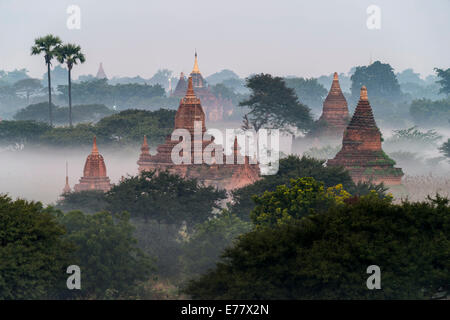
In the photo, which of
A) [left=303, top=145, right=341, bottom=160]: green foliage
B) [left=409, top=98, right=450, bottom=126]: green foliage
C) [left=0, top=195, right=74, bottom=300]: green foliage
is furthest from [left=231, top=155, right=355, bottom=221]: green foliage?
[left=409, top=98, right=450, bottom=126]: green foliage

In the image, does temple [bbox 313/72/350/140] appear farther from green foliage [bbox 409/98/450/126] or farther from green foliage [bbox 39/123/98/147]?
green foliage [bbox 409/98/450/126]

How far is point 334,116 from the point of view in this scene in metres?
124

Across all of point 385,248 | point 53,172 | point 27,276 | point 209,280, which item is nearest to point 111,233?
point 27,276

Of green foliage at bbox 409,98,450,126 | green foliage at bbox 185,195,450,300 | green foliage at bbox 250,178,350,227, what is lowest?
green foliage at bbox 185,195,450,300

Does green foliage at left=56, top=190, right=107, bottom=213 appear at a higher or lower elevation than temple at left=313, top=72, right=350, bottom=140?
lower

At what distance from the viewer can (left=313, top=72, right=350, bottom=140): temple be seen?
12244cm

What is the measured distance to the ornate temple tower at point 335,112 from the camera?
122 meters

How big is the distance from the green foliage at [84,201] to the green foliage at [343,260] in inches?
1228

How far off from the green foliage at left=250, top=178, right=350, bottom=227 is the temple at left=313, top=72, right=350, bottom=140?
2613 inches

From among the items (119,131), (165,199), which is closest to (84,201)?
(165,199)

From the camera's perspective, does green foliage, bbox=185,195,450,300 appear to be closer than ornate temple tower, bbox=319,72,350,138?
Yes

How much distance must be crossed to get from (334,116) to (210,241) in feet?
218

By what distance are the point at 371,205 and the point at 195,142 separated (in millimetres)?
41955
